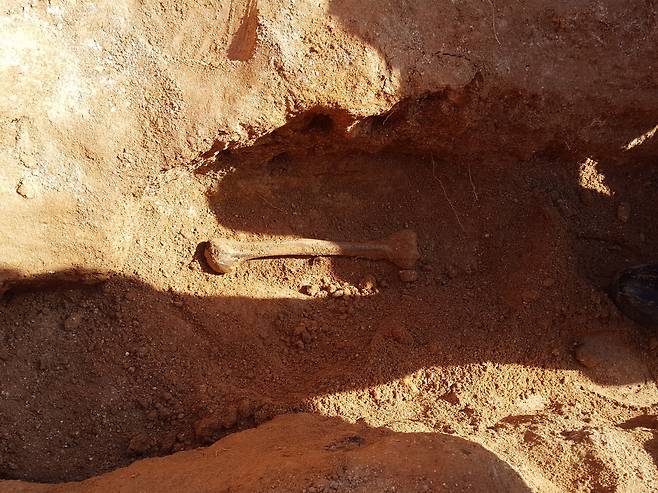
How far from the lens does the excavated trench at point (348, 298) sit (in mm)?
3029

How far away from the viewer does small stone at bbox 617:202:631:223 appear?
389cm

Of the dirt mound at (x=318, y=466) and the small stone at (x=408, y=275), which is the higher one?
the small stone at (x=408, y=275)

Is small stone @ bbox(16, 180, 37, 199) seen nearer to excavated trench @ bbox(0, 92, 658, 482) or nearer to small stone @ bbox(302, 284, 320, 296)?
excavated trench @ bbox(0, 92, 658, 482)

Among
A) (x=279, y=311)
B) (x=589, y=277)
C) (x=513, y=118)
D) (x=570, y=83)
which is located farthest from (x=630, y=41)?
(x=279, y=311)

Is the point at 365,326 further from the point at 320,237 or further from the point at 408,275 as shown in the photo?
the point at 320,237

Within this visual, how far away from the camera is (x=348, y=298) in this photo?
368 cm

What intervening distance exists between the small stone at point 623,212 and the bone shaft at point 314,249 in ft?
5.33

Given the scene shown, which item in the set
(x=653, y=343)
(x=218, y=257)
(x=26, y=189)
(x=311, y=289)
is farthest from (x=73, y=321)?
(x=653, y=343)

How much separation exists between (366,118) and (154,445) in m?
2.14

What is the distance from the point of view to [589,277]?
147 inches

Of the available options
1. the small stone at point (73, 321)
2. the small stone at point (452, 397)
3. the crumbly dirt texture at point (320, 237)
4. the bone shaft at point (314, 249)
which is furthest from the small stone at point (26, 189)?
the small stone at point (452, 397)

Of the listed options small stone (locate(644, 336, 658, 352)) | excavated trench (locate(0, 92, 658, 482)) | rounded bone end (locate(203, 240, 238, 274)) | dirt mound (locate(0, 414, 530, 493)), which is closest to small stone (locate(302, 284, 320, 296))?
excavated trench (locate(0, 92, 658, 482))

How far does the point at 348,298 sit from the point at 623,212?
198 cm

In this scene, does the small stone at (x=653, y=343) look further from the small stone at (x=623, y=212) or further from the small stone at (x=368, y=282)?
the small stone at (x=368, y=282)
